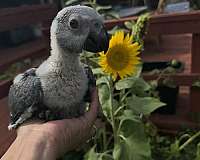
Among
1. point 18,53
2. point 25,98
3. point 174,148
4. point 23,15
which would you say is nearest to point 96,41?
point 25,98

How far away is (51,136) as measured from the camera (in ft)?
1.70

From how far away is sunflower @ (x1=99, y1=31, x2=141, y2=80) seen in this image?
62 cm

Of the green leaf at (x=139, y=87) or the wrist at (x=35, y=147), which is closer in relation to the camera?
the wrist at (x=35, y=147)

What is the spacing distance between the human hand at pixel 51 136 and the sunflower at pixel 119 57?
3.9 inches

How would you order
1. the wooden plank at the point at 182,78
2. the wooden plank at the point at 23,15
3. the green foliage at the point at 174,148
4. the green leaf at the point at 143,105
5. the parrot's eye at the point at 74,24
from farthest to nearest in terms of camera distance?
the wooden plank at the point at 23,15
the wooden plank at the point at 182,78
the green foliage at the point at 174,148
the green leaf at the point at 143,105
the parrot's eye at the point at 74,24

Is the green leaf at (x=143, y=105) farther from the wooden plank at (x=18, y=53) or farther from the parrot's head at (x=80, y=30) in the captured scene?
the wooden plank at (x=18, y=53)

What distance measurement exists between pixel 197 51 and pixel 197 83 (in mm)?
96

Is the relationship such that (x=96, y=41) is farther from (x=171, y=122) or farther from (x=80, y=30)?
(x=171, y=122)

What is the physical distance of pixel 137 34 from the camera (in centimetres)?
77

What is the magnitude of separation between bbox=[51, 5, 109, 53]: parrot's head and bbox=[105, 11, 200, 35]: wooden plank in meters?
0.48

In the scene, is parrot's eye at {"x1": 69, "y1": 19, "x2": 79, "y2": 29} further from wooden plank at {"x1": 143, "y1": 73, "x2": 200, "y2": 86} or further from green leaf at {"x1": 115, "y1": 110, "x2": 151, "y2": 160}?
wooden plank at {"x1": 143, "y1": 73, "x2": 200, "y2": 86}

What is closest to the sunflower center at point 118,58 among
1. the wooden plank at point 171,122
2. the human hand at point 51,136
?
the human hand at point 51,136

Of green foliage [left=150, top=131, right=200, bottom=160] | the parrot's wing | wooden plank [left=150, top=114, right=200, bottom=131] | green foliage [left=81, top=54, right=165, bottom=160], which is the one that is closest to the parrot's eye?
the parrot's wing

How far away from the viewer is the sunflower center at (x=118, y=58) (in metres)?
0.62
